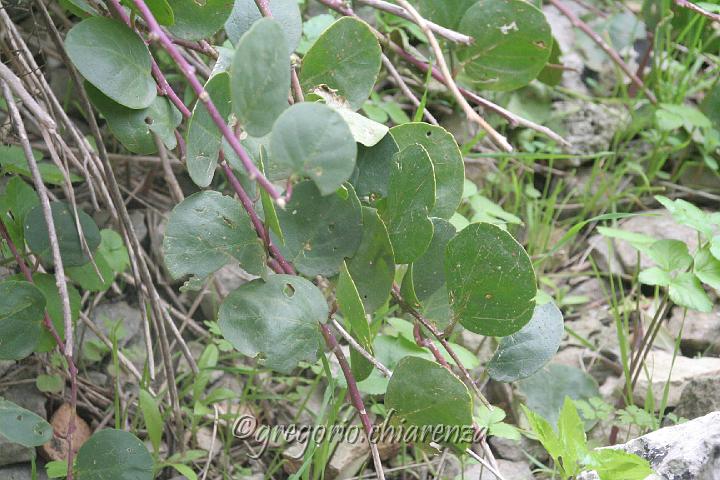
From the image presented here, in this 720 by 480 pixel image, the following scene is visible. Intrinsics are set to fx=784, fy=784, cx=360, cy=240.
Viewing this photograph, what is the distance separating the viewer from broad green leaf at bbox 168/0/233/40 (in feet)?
2.89

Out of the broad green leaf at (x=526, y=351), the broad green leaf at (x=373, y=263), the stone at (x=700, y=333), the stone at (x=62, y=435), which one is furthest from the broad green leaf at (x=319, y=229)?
the stone at (x=700, y=333)

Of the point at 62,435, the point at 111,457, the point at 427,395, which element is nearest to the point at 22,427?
the point at 111,457

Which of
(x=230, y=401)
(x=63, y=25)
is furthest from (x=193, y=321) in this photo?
(x=63, y=25)

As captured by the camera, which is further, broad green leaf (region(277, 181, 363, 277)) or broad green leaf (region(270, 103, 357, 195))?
broad green leaf (region(277, 181, 363, 277))

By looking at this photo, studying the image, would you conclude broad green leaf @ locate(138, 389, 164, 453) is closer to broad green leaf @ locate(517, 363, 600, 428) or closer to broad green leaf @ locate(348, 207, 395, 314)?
broad green leaf @ locate(348, 207, 395, 314)

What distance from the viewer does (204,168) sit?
84cm

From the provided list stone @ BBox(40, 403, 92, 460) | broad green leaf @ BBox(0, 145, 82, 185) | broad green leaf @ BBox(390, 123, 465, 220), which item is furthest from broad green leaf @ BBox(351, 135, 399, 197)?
stone @ BBox(40, 403, 92, 460)

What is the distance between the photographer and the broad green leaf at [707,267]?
1458 mm

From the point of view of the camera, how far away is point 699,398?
1432 mm

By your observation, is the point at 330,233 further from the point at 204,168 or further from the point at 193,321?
the point at 193,321

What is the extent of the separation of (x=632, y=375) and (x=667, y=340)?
8.7 inches

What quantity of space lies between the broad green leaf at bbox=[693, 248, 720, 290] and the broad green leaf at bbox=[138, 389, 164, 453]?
1008 millimetres

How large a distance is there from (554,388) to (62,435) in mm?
939

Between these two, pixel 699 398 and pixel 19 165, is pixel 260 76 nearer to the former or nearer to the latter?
pixel 19 165
